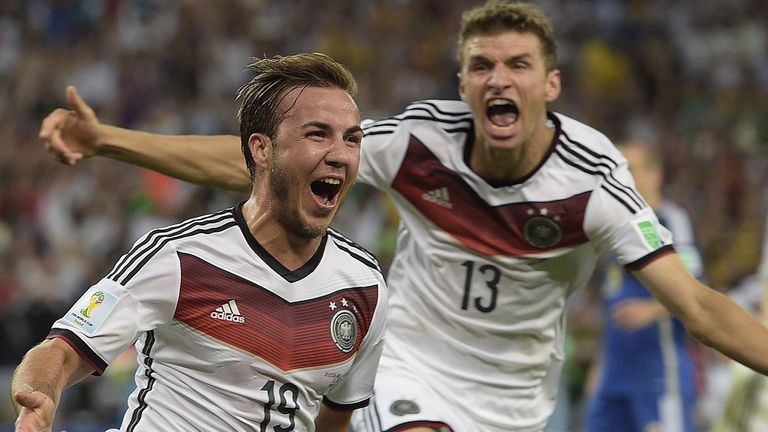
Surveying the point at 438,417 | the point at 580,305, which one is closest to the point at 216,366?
the point at 438,417

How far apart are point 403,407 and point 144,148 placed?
52.5 inches

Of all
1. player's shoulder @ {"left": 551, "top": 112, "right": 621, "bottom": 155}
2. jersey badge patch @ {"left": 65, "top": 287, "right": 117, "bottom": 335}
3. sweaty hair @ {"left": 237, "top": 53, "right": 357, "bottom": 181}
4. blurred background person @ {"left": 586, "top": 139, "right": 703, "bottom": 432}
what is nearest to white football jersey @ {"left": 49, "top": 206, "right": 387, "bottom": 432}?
jersey badge patch @ {"left": 65, "top": 287, "right": 117, "bottom": 335}

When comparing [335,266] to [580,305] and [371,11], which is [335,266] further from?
[371,11]

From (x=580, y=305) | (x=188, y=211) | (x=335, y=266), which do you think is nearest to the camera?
(x=335, y=266)

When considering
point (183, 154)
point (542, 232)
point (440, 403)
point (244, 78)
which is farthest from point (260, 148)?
point (244, 78)

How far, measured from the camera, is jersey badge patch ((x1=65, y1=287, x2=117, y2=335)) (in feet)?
12.0

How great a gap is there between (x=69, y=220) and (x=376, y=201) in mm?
2933

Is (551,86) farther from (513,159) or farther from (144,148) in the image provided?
(144,148)

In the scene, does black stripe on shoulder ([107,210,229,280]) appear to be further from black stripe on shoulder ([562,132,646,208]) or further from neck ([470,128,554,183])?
black stripe on shoulder ([562,132,646,208])

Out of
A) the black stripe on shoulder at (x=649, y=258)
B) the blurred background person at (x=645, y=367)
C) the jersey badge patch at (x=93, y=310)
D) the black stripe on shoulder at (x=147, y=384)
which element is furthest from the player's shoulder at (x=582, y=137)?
the blurred background person at (x=645, y=367)

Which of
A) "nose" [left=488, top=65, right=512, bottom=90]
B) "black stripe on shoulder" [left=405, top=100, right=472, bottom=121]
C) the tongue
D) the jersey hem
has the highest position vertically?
"nose" [left=488, top=65, right=512, bottom=90]

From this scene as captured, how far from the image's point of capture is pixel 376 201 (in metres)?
11.9

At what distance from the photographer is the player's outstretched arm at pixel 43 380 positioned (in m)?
3.21

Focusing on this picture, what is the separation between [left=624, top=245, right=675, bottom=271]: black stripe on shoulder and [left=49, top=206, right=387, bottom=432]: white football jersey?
1242 mm
